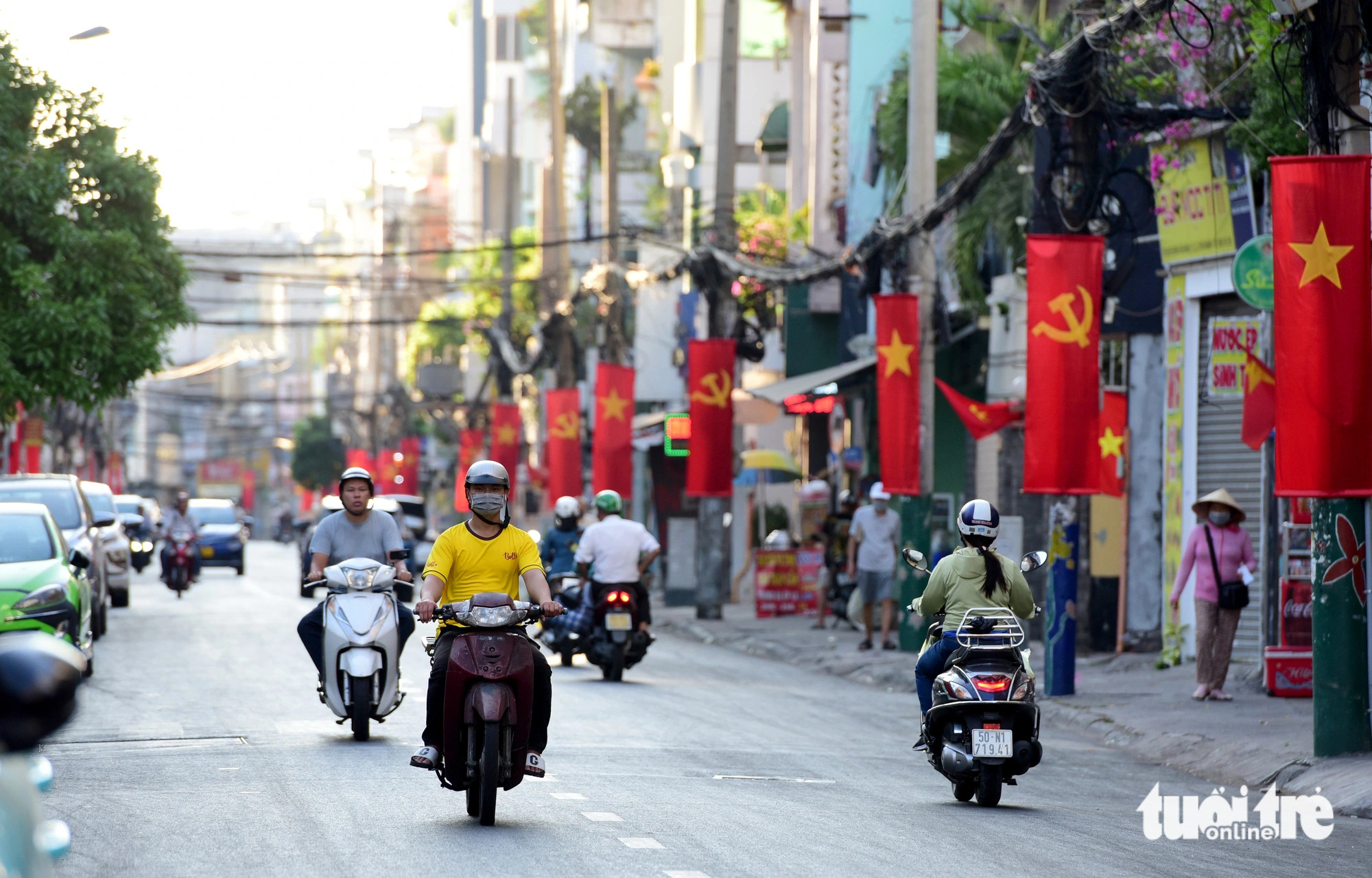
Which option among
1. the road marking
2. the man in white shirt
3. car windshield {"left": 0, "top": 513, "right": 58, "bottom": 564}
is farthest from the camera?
the man in white shirt

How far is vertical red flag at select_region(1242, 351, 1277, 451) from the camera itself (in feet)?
59.1

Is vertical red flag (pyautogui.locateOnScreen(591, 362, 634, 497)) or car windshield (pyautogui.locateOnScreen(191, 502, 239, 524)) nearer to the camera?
vertical red flag (pyautogui.locateOnScreen(591, 362, 634, 497))

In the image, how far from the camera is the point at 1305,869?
9.61 m

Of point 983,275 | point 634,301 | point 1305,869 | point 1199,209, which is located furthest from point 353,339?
point 1305,869

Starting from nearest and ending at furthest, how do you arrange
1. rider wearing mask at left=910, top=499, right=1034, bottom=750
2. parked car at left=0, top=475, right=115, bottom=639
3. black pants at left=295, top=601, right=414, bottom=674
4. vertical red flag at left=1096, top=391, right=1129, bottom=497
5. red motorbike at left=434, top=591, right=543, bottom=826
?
red motorbike at left=434, top=591, right=543, bottom=826 < rider wearing mask at left=910, top=499, right=1034, bottom=750 < black pants at left=295, top=601, right=414, bottom=674 < vertical red flag at left=1096, top=391, right=1129, bottom=497 < parked car at left=0, top=475, right=115, bottom=639

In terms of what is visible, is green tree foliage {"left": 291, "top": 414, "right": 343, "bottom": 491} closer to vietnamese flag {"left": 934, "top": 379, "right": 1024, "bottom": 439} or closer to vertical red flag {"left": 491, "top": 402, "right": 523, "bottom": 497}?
vertical red flag {"left": 491, "top": 402, "right": 523, "bottom": 497}

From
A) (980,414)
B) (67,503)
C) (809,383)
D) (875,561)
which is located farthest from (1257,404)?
(67,503)

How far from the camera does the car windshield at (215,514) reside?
164 feet

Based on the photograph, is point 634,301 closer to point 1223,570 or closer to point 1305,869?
point 1223,570

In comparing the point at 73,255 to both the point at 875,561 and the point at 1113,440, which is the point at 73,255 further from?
the point at 1113,440

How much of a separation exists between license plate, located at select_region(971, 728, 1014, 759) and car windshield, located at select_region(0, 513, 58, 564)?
9528 millimetres

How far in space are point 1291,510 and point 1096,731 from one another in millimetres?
2958

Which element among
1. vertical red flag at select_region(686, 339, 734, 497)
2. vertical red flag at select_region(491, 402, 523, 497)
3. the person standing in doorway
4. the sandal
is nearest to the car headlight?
the sandal

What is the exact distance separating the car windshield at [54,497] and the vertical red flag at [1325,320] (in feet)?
47.3
